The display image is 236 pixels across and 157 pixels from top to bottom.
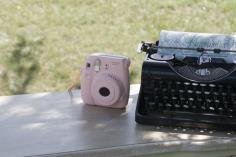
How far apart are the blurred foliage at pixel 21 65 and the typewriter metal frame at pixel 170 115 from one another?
101 cm

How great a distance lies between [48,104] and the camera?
1211 mm

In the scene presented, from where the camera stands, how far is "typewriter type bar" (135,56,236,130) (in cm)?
105

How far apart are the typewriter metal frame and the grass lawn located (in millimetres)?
919

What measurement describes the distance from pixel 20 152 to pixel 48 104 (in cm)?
25

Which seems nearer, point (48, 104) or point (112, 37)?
point (48, 104)

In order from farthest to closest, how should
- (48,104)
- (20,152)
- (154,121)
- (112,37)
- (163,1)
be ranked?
1. (163,1)
2. (112,37)
3. (48,104)
4. (154,121)
5. (20,152)

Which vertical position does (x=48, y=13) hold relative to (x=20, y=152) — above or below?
above

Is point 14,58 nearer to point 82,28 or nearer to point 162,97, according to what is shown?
point 82,28

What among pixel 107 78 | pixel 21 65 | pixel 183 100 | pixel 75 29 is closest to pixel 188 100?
pixel 183 100

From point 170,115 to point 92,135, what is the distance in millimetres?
175

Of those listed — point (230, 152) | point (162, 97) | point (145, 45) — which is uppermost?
point (145, 45)

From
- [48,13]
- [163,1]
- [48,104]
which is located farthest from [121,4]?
[48,104]

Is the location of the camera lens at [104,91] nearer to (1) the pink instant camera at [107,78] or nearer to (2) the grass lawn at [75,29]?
(1) the pink instant camera at [107,78]

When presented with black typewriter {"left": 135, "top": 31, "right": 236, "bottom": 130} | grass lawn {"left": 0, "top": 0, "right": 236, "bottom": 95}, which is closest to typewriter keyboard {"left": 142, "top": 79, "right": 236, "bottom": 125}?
black typewriter {"left": 135, "top": 31, "right": 236, "bottom": 130}
